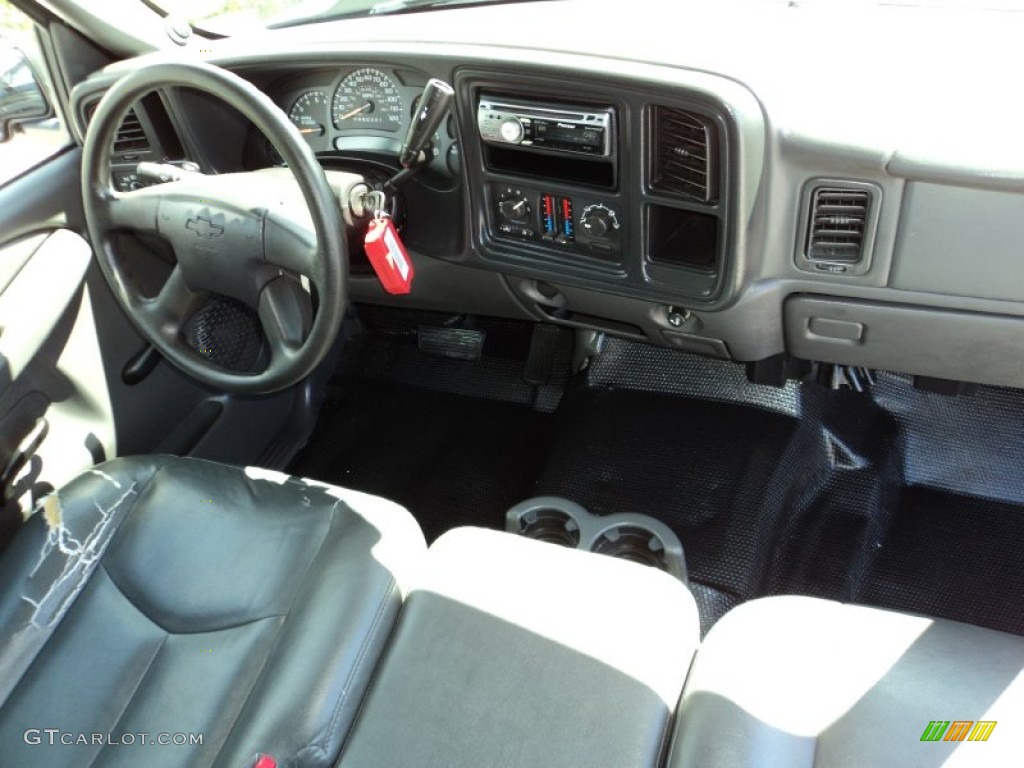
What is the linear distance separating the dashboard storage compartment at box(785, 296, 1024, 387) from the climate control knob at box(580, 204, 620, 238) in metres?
0.32

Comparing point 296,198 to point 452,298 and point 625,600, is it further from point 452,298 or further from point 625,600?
point 625,600

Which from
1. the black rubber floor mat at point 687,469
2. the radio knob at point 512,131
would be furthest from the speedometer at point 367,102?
the black rubber floor mat at point 687,469

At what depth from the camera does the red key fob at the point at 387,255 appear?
138cm

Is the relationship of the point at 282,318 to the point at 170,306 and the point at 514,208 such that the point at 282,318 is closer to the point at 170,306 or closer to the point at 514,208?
the point at 170,306

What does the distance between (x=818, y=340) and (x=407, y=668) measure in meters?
0.90

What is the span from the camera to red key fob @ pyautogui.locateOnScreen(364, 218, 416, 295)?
138cm

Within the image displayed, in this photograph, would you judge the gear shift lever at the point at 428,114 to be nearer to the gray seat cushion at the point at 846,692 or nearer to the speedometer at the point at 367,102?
the speedometer at the point at 367,102

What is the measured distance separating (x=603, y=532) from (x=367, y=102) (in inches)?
35.0

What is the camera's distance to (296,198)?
1380 mm

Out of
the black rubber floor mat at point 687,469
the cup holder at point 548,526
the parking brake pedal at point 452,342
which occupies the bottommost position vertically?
the parking brake pedal at point 452,342

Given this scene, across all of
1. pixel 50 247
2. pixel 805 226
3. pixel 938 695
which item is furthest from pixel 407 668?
pixel 50 247

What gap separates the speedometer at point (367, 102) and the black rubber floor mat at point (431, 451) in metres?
0.84

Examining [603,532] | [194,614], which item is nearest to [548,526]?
[603,532]

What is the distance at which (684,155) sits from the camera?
137cm
